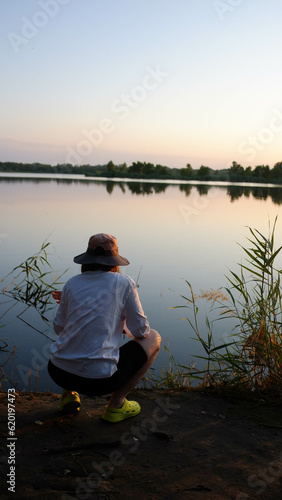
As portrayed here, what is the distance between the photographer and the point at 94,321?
2297 mm

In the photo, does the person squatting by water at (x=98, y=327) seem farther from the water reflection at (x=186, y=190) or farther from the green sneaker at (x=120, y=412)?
the water reflection at (x=186, y=190)

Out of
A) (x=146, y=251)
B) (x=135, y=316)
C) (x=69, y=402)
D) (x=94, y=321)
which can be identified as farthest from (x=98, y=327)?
(x=146, y=251)

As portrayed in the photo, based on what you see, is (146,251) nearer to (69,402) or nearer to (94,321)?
(69,402)

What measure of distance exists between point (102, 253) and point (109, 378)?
0.69 m

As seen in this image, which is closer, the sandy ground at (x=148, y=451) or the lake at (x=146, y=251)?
the sandy ground at (x=148, y=451)

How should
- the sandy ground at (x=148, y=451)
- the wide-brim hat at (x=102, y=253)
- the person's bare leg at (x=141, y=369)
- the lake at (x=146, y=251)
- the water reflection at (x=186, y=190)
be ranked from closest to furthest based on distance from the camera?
the sandy ground at (x=148, y=451), the wide-brim hat at (x=102, y=253), the person's bare leg at (x=141, y=369), the lake at (x=146, y=251), the water reflection at (x=186, y=190)

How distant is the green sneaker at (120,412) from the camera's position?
2.61 meters

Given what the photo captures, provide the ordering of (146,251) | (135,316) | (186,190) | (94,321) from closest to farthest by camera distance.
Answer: (94,321) → (135,316) → (146,251) → (186,190)

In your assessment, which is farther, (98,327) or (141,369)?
(141,369)

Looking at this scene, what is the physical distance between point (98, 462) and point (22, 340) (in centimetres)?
284

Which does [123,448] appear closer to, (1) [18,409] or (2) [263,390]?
(1) [18,409]

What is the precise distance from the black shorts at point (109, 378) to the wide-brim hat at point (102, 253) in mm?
522

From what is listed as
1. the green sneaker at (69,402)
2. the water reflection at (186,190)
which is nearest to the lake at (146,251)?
the green sneaker at (69,402)

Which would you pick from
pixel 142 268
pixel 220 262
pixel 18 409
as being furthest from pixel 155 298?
pixel 18 409
